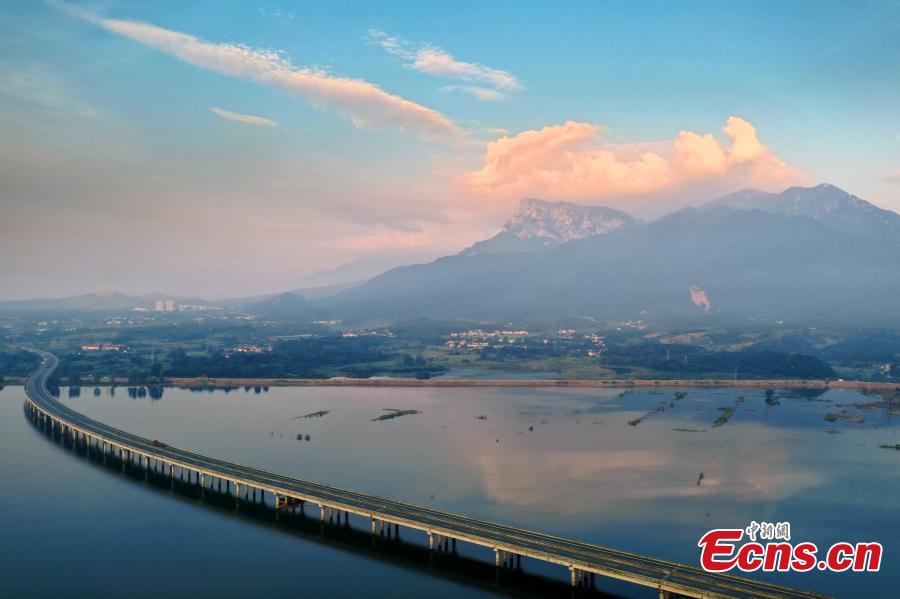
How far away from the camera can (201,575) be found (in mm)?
29125

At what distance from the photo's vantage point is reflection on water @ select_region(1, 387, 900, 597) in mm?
35406

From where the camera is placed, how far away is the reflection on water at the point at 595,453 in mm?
35406

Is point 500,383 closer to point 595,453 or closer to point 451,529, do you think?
point 595,453

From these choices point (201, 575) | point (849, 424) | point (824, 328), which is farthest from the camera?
point (824, 328)

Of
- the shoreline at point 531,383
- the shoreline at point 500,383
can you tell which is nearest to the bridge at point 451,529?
the shoreline at point 500,383

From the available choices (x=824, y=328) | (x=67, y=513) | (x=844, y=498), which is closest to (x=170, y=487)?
(x=67, y=513)

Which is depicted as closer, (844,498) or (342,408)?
(844,498)

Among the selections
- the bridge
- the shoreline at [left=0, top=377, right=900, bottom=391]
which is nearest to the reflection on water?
the bridge

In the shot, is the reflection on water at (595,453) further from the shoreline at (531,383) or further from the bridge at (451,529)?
the shoreline at (531,383)

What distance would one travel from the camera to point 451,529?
101ft

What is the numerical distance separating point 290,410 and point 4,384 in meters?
43.7

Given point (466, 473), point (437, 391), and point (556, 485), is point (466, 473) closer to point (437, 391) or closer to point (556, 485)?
point (556, 485)

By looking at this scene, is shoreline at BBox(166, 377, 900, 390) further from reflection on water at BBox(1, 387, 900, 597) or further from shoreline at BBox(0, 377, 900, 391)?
reflection on water at BBox(1, 387, 900, 597)

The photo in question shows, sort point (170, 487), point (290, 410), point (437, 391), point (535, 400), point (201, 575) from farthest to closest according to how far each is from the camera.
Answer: point (437, 391) → point (535, 400) → point (290, 410) → point (170, 487) → point (201, 575)
